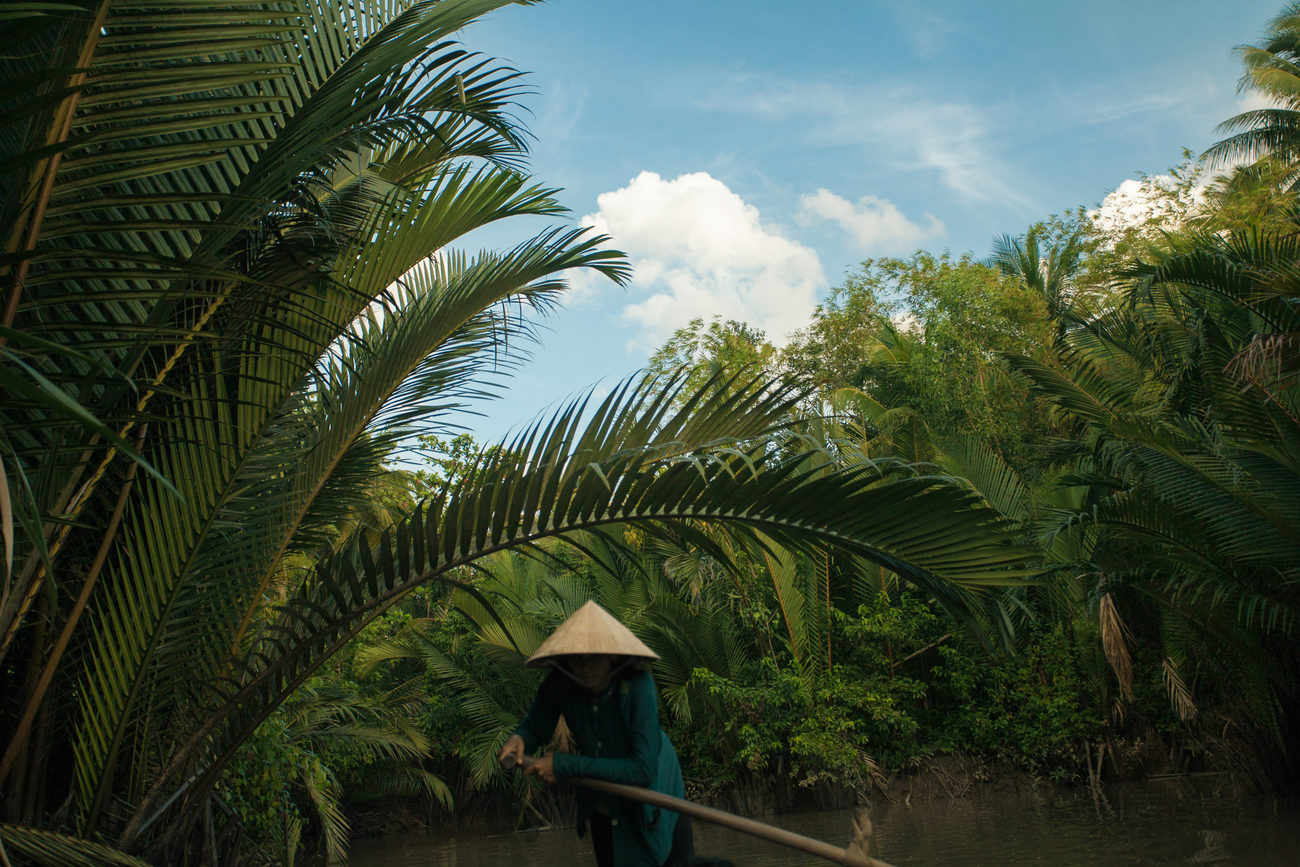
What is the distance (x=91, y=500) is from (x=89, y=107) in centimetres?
261

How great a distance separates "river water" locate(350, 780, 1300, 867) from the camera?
26.7 feet

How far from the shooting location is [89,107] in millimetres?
2396

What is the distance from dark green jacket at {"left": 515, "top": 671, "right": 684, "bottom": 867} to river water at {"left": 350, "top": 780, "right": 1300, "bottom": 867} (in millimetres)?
6043

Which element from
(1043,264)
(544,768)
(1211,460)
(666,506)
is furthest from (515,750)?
(1043,264)

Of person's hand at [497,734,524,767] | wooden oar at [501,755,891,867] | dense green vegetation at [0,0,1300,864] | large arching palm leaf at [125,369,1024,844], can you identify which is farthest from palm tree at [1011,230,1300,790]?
person's hand at [497,734,524,767]

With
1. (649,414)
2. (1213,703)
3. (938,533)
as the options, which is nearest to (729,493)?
(649,414)

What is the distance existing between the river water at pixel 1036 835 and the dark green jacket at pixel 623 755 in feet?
19.8

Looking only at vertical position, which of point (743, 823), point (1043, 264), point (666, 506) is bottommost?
point (743, 823)

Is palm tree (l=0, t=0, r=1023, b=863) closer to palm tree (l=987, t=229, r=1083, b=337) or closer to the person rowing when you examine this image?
the person rowing

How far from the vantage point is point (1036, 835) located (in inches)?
393

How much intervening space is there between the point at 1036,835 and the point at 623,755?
27.3 feet

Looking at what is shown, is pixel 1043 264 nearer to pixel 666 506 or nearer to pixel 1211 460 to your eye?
pixel 1211 460

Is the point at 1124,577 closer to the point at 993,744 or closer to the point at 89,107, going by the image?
the point at 993,744

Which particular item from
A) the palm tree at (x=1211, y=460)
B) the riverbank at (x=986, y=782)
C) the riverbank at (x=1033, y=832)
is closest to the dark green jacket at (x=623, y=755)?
the palm tree at (x=1211, y=460)
